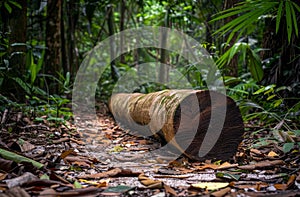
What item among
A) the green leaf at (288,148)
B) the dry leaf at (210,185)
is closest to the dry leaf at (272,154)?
the green leaf at (288,148)

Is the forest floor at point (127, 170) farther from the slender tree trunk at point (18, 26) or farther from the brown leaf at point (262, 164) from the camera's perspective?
the slender tree trunk at point (18, 26)

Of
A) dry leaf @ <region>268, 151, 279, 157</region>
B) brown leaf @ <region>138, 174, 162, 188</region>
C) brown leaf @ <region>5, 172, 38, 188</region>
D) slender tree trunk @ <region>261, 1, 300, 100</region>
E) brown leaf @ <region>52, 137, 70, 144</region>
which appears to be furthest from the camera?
slender tree trunk @ <region>261, 1, 300, 100</region>

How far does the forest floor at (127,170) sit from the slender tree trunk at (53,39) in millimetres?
2164

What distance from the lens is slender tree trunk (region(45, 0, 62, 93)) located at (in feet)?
15.3

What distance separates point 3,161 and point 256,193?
1.14 meters

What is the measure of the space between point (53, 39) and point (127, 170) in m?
3.63

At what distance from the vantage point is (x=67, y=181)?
139 centimetres

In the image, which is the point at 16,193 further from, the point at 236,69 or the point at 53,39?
the point at 53,39

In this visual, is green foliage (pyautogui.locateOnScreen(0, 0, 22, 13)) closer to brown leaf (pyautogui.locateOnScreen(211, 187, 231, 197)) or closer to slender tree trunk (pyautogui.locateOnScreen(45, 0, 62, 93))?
slender tree trunk (pyautogui.locateOnScreen(45, 0, 62, 93))

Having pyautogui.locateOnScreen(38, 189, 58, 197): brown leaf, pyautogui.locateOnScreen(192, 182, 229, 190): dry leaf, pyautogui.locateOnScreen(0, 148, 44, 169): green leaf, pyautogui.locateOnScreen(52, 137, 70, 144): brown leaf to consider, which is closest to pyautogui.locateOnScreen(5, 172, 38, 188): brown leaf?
pyautogui.locateOnScreen(38, 189, 58, 197): brown leaf

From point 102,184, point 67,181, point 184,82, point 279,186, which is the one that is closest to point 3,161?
point 67,181

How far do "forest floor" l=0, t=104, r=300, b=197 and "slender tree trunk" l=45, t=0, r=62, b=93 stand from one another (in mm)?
2164

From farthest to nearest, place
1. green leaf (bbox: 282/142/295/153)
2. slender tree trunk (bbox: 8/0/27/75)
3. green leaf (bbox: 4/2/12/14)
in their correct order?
slender tree trunk (bbox: 8/0/27/75) → green leaf (bbox: 4/2/12/14) → green leaf (bbox: 282/142/295/153)

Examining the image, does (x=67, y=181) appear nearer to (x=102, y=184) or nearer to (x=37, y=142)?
(x=102, y=184)
